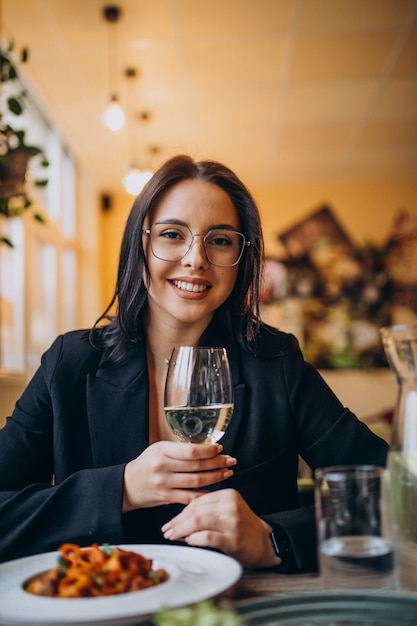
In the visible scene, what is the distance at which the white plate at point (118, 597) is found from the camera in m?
0.69

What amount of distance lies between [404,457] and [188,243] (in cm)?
80

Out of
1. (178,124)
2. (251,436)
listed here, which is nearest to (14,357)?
(178,124)

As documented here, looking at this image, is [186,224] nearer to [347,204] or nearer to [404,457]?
[404,457]

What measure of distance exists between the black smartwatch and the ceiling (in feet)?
8.30

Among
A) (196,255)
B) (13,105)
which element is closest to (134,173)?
(13,105)

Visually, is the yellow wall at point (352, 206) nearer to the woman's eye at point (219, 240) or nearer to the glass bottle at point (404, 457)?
the woman's eye at point (219, 240)

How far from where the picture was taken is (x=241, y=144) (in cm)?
654

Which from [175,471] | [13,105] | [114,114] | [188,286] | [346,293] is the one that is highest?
[114,114]

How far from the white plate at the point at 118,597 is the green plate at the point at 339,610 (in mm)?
89

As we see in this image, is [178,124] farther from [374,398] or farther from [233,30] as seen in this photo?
[374,398]

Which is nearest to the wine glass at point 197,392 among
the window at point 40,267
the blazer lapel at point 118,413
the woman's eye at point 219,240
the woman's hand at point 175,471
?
the woman's hand at point 175,471

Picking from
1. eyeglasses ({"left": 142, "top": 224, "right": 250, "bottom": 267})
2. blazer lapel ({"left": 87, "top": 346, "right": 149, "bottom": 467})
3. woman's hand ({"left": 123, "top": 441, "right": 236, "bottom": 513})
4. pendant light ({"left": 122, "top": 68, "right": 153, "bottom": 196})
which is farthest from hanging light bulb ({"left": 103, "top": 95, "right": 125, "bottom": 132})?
woman's hand ({"left": 123, "top": 441, "right": 236, "bottom": 513})

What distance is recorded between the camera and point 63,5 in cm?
411

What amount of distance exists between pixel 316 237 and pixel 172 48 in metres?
3.46
